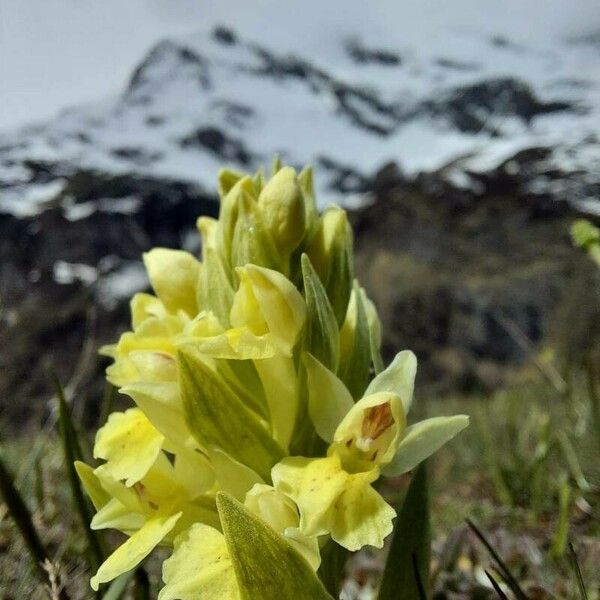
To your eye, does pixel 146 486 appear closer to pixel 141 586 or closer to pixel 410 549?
pixel 141 586

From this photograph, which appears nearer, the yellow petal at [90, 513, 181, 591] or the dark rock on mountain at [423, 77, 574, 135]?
the yellow petal at [90, 513, 181, 591]

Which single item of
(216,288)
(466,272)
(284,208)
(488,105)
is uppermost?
(284,208)

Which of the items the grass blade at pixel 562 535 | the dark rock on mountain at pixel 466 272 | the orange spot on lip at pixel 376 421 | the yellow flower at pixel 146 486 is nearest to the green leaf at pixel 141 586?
the yellow flower at pixel 146 486

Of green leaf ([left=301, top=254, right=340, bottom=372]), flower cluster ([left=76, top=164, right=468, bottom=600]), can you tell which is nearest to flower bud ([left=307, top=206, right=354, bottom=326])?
flower cluster ([left=76, top=164, right=468, bottom=600])

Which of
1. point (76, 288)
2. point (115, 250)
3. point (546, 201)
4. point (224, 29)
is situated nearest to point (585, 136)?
point (546, 201)

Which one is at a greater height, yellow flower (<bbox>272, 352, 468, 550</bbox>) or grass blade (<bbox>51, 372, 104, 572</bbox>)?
yellow flower (<bbox>272, 352, 468, 550</bbox>)

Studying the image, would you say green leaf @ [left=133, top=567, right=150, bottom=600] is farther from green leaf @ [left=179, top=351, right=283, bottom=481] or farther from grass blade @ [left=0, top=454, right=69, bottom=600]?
green leaf @ [left=179, top=351, right=283, bottom=481]

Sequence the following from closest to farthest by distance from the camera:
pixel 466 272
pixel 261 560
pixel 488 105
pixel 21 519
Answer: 1. pixel 261 560
2. pixel 21 519
3. pixel 466 272
4. pixel 488 105

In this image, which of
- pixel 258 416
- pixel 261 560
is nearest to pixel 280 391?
pixel 258 416
